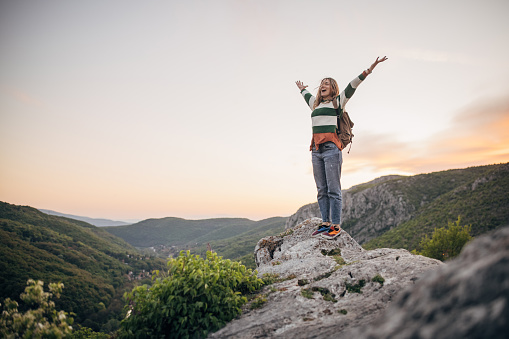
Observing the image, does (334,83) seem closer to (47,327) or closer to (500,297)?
(500,297)

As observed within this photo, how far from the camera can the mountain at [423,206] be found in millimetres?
55875

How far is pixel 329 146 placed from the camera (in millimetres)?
7195

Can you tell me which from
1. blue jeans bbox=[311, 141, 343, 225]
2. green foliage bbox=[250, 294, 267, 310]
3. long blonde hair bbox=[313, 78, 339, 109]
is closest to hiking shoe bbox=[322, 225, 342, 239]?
blue jeans bbox=[311, 141, 343, 225]

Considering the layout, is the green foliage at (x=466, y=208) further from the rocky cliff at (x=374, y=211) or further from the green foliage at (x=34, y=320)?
the green foliage at (x=34, y=320)

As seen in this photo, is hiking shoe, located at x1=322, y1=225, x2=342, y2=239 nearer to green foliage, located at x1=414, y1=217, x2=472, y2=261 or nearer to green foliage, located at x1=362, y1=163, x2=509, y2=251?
green foliage, located at x1=414, y1=217, x2=472, y2=261

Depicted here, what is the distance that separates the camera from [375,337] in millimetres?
1555

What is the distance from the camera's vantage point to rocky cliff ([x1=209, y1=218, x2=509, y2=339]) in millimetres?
1306

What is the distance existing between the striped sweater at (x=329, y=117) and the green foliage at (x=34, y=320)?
7043 mm

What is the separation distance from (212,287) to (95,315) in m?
157

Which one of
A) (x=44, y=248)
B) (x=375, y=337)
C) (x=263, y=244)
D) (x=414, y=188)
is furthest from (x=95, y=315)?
(x=414, y=188)

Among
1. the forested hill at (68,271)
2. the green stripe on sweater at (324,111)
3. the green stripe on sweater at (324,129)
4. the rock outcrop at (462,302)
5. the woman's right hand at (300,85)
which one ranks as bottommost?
the forested hill at (68,271)

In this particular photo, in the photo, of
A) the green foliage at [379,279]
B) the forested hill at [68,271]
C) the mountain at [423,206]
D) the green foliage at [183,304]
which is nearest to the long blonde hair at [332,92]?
the green foliage at [379,279]

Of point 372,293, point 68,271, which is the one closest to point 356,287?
point 372,293

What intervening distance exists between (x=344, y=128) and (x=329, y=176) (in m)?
1.69
